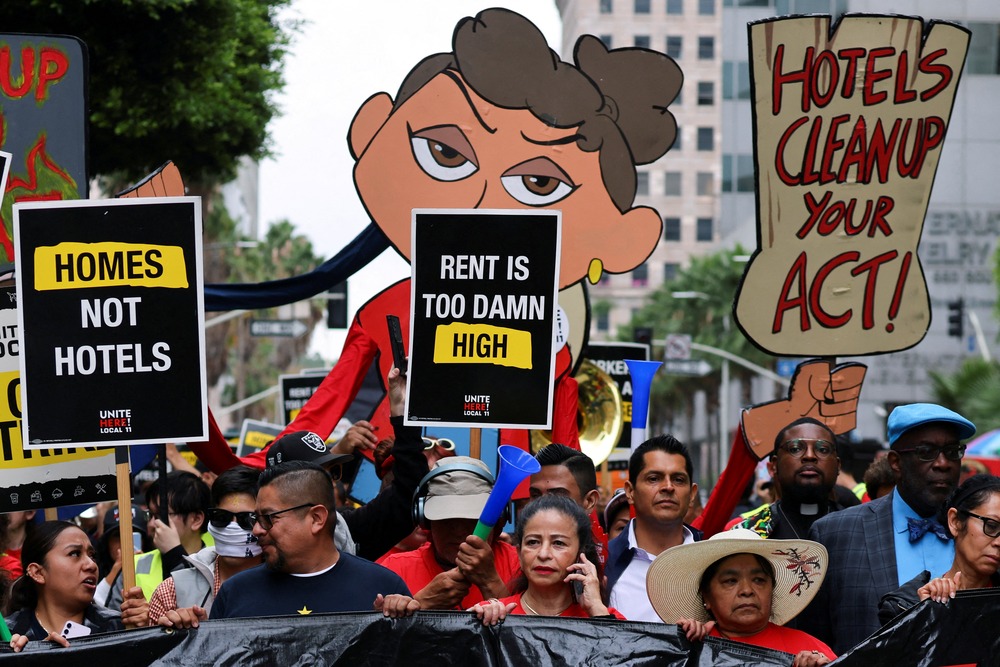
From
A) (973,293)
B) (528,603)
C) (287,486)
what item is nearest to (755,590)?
(528,603)

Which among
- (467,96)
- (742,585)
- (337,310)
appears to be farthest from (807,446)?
(337,310)

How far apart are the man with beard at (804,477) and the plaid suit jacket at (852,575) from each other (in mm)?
656

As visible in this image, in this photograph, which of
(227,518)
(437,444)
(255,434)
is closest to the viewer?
(227,518)

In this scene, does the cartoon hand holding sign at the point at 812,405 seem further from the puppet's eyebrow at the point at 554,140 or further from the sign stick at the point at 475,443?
A: the puppet's eyebrow at the point at 554,140

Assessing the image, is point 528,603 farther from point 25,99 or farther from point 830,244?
point 25,99

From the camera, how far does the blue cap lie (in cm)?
566

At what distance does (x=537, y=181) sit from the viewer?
7723mm

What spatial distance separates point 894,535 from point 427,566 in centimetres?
174

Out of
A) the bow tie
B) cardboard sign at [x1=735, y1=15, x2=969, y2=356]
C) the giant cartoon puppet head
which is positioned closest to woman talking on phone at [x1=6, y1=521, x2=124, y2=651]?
the giant cartoon puppet head

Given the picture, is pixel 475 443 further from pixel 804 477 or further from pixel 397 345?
pixel 804 477

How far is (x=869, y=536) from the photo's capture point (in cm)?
548

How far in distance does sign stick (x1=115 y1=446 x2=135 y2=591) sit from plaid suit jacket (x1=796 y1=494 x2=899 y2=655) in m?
2.43

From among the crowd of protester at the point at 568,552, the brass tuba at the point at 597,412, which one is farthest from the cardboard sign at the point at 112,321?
the brass tuba at the point at 597,412

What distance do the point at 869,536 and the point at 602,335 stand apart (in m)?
116
